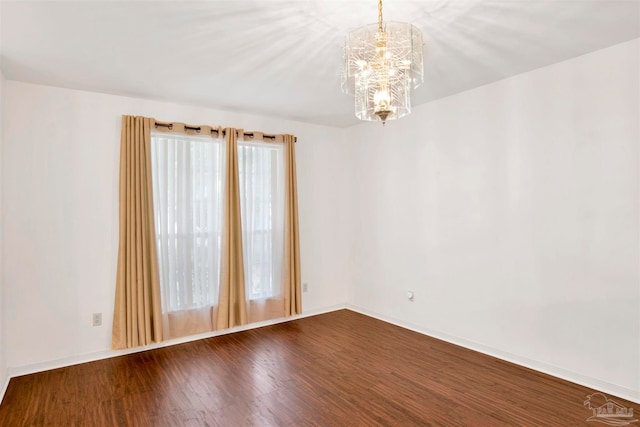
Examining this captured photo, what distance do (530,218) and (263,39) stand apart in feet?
8.95

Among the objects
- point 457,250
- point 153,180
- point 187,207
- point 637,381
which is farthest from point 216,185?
point 637,381

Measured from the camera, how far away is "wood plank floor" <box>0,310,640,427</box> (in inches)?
99.7

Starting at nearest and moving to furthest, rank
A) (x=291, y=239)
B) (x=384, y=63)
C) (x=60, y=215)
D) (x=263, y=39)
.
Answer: (x=384, y=63)
(x=263, y=39)
(x=60, y=215)
(x=291, y=239)

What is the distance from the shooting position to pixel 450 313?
3.96 metres

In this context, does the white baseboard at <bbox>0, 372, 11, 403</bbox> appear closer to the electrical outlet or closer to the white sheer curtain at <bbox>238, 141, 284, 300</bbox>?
the electrical outlet

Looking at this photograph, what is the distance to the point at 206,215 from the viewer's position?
13.7 ft

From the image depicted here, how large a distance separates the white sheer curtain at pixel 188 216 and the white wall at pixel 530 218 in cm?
218

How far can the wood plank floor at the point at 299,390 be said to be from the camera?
8.30 ft

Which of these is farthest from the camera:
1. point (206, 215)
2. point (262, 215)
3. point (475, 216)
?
point (262, 215)

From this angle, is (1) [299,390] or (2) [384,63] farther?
(1) [299,390]

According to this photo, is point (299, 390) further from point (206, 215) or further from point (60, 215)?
point (60, 215)

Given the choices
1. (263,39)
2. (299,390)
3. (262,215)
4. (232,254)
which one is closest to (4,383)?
(232,254)

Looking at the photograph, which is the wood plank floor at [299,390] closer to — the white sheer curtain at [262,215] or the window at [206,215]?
the window at [206,215]

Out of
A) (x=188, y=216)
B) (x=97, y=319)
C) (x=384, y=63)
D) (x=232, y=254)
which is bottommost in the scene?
(x=97, y=319)
